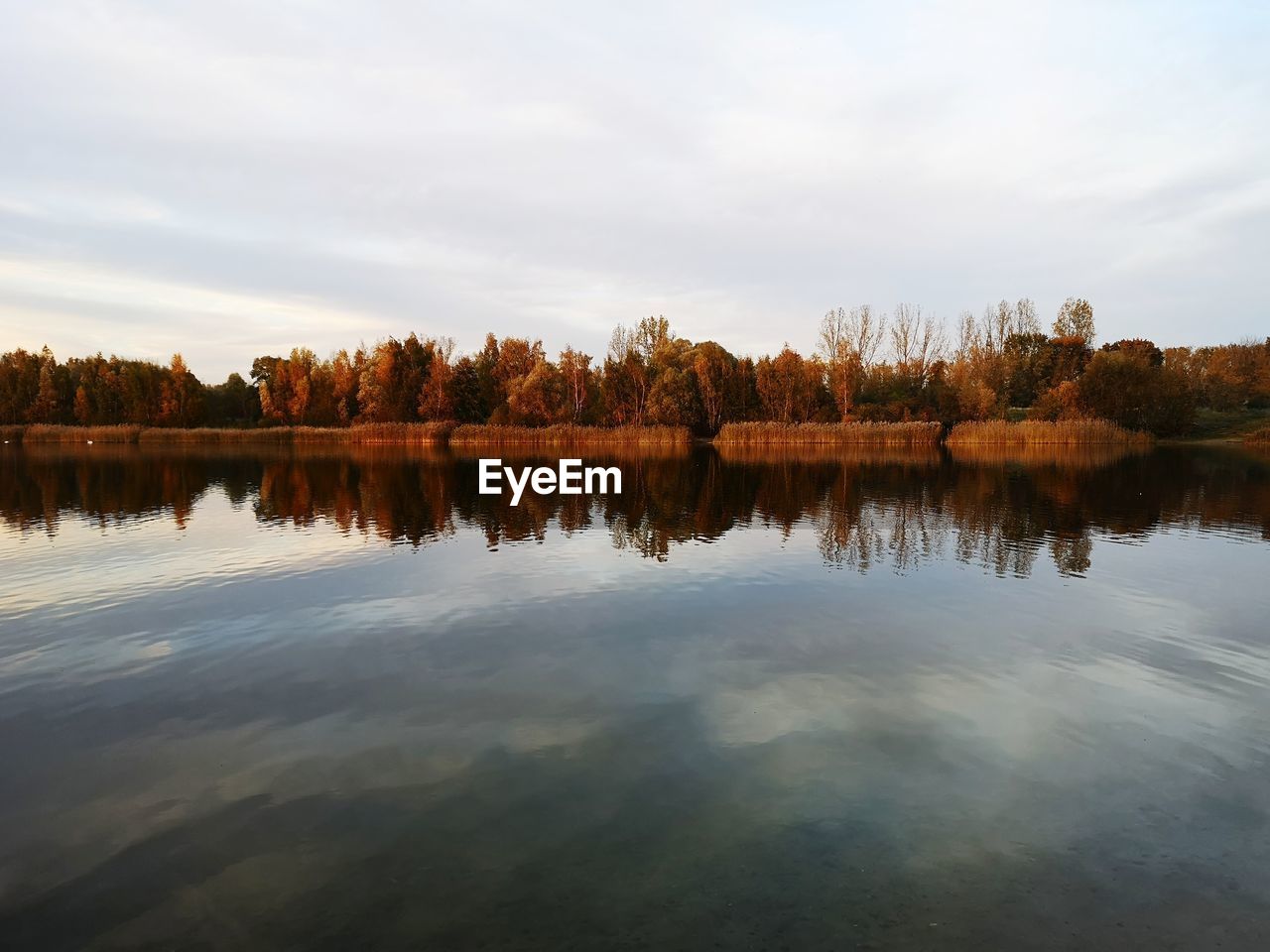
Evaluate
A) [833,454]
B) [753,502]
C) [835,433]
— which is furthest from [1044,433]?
[753,502]

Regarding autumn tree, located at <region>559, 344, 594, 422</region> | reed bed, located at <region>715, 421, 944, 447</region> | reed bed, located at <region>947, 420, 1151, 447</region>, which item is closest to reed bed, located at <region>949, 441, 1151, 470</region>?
reed bed, located at <region>947, 420, 1151, 447</region>

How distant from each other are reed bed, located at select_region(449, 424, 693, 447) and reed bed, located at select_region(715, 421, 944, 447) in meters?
5.75

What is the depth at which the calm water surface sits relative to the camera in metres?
5.05

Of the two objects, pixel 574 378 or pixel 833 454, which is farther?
pixel 574 378

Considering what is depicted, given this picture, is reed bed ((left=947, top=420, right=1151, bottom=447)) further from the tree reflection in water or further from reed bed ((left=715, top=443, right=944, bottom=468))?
the tree reflection in water

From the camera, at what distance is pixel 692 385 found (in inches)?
3204

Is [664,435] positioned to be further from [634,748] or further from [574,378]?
[634,748]

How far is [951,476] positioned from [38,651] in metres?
37.5

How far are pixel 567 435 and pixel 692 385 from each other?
17799 millimetres

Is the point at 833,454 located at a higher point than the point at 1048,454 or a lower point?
higher

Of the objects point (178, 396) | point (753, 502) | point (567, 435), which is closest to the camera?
point (753, 502)

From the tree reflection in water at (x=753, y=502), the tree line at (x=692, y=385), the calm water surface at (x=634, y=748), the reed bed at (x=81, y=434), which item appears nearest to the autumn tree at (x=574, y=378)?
the tree line at (x=692, y=385)

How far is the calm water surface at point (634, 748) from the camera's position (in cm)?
505

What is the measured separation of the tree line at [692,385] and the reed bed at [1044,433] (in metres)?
5.38
